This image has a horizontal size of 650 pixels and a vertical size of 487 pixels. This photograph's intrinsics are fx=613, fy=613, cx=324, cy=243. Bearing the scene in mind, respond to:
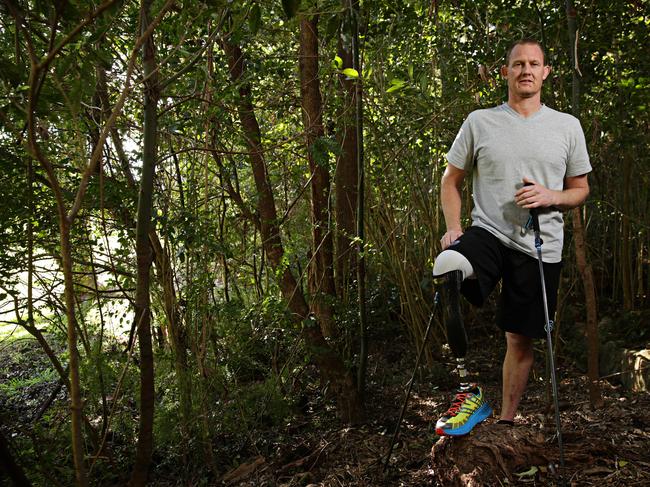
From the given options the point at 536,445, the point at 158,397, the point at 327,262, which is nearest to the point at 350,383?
the point at 327,262

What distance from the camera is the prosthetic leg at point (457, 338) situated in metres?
2.32

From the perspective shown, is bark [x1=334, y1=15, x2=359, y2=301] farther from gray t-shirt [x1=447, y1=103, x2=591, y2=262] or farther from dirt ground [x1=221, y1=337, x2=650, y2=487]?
gray t-shirt [x1=447, y1=103, x2=591, y2=262]

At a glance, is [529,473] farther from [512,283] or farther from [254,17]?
[254,17]

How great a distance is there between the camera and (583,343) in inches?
205

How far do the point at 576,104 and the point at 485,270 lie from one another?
1201mm

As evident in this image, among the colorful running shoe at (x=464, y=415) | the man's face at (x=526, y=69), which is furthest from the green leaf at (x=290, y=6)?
the colorful running shoe at (x=464, y=415)

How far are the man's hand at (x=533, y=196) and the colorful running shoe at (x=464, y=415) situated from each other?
838mm

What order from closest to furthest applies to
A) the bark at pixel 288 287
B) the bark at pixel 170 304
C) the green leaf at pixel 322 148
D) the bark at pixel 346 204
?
the green leaf at pixel 322 148
the bark at pixel 170 304
the bark at pixel 288 287
the bark at pixel 346 204

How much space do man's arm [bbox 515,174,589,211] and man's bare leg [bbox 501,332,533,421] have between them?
627 mm

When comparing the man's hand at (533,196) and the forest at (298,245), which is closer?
the man's hand at (533,196)

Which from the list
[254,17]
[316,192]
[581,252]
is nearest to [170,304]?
[316,192]

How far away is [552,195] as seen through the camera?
2.49 m

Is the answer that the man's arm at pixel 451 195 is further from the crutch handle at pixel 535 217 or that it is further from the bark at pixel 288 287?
the bark at pixel 288 287

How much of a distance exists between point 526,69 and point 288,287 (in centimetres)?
225
